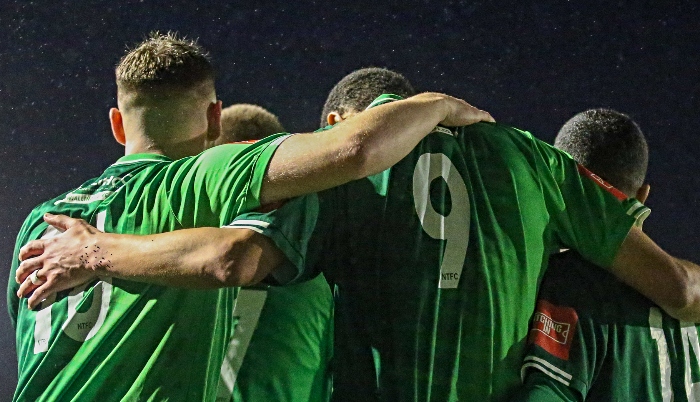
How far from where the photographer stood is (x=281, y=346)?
133cm

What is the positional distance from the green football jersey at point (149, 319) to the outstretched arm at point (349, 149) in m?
0.04

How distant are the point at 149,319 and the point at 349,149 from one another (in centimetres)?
43

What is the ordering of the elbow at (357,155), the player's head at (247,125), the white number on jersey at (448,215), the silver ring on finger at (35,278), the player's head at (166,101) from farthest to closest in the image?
the player's head at (247,125) < the player's head at (166,101) < the silver ring on finger at (35,278) < the white number on jersey at (448,215) < the elbow at (357,155)

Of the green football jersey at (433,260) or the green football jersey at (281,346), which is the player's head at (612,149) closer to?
the green football jersey at (433,260)

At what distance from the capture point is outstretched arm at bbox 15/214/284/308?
1.18m

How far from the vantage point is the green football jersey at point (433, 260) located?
1.25 metres

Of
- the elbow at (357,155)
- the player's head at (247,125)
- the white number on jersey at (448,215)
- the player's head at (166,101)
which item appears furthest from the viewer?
the player's head at (247,125)

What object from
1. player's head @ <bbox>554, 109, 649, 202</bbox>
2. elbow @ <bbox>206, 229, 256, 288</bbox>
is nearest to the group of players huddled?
elbow @ <bbox>206, 229, 256, 288</bbox>

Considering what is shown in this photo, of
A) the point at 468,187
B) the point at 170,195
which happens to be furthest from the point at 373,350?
the point at 170,195

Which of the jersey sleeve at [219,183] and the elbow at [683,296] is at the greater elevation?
the jersey sleeve at [219,183]

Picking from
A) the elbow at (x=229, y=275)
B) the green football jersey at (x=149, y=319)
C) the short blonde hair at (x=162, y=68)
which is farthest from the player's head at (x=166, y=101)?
the elbow at (x=229, y=275)

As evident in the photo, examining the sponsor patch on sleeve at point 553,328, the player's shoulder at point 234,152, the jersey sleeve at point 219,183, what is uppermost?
the player's shoulder at point 234,152

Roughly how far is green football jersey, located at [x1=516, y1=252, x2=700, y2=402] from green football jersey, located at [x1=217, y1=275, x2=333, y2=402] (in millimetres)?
335

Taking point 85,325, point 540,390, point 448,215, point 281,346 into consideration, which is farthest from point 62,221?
point 540,390
